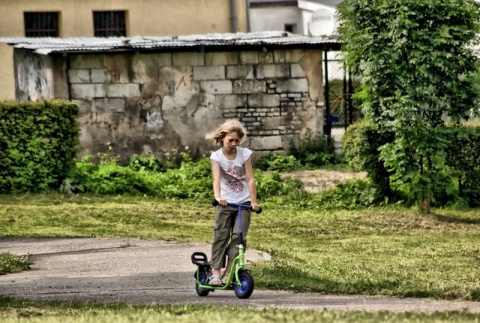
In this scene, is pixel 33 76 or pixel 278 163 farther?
pixel 33 76

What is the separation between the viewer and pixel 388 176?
20.7 metres

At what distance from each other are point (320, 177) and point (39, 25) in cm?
1135

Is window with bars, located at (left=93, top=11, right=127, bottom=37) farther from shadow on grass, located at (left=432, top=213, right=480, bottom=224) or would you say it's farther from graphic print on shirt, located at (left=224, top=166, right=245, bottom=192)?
graphic print on shirt, located at (left=224, top=166, right=245, bottom=192)

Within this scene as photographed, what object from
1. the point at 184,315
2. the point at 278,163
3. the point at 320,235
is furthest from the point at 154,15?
the point at 184,315

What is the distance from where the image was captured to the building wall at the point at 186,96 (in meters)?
25.9

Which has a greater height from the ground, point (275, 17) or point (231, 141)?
point (275, 17)

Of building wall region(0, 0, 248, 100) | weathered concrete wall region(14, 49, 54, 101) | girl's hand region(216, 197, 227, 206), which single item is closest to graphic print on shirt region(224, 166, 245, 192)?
girl's hand region(216, 197, 227, 206)

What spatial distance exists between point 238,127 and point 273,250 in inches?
156

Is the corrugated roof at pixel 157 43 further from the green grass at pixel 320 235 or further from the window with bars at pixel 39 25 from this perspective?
the window with bars at pixel 39 25

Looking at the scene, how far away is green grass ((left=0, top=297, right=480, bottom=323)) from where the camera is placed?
927 cm

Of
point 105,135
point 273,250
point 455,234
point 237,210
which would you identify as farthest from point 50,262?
point 105,135

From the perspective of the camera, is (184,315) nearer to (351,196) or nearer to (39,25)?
(351,196)

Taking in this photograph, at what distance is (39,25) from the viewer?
33.1 m

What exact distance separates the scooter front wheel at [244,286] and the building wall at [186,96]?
14.3m
